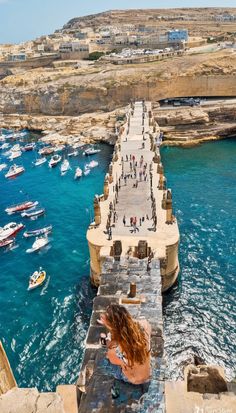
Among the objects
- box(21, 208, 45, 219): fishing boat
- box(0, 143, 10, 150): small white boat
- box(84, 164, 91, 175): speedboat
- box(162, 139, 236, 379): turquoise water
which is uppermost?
box(0, 143, 10, 150): small white boat

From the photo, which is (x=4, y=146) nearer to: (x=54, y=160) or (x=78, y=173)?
(x=54, y=160)

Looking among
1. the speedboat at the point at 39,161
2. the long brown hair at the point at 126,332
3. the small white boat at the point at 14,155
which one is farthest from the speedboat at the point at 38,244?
the small white boat at the point at 14,155

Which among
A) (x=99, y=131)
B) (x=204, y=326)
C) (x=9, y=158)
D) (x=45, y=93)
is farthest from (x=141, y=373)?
(x=45, y=93)

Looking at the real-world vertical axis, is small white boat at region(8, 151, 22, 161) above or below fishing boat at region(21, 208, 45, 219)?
above

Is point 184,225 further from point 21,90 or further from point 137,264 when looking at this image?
point 21,90

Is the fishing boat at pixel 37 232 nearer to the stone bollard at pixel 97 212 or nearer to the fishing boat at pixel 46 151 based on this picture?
the stone bollard at pixel 97 212

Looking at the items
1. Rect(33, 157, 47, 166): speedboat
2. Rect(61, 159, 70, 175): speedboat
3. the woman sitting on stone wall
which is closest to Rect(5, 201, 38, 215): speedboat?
Rect(61, 159, 70, 175): speedboat

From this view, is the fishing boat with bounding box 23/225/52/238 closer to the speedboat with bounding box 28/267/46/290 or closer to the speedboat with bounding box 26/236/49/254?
the speedboat with bounding box 26/236/49/254
